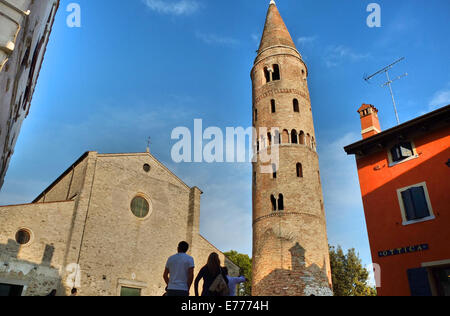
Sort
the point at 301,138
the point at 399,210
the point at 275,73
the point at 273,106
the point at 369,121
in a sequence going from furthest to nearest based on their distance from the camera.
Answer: the point at 275,73 → the point at 273,106 → the point at 301,138 → the point at 369,121 → the point at 399,210

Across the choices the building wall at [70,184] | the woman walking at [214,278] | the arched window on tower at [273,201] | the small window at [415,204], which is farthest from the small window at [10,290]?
the small window at [415,204]

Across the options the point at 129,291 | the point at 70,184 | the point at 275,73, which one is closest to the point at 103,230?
the point at 129,291

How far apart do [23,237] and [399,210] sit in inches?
620

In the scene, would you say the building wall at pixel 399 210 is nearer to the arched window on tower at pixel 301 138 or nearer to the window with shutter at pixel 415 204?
the window with shutter at pixel 415 204

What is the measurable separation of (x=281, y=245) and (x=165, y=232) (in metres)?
6.98

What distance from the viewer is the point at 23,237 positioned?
50.7 feet

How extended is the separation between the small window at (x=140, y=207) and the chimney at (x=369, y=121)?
41.6ft

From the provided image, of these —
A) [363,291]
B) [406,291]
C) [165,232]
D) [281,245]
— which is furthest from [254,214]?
[363,291]

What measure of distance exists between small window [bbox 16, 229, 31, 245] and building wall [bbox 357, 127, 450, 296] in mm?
14640

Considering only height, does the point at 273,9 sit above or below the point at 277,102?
above

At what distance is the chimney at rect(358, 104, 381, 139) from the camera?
15.9 metres

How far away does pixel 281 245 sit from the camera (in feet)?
59.6

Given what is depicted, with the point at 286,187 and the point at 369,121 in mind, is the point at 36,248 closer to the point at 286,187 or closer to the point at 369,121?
the point at 286,187
